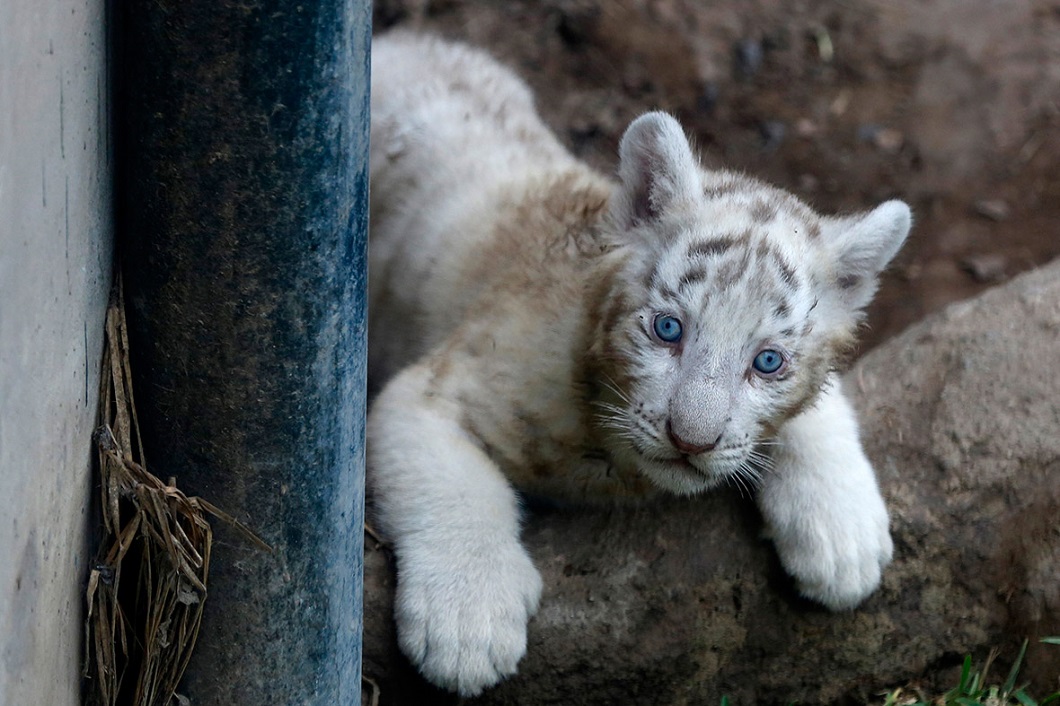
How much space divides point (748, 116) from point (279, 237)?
5.19m

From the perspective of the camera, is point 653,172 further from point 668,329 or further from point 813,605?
point 813,605

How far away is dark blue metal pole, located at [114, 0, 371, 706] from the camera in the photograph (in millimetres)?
2645

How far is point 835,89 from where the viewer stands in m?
7.64

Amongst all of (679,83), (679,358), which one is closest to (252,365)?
(679,358)

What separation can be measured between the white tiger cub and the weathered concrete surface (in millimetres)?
1204

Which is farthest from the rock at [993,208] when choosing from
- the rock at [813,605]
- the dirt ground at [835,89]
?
the rock at [813,605]

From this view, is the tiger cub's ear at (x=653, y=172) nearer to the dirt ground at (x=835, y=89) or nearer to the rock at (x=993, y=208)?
the dirt ground at (x=835, y=89)

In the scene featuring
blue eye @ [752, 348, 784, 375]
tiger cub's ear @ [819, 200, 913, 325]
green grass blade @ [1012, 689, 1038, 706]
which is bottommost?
green grass blade @ [1012, 689, 1038, 706]

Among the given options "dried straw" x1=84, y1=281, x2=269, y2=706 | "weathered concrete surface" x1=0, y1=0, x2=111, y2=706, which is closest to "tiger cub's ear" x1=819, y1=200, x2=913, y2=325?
"dried straw" x1=84, y1=281, x2=269, y2=706

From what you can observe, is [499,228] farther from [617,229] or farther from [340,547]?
[340,547]

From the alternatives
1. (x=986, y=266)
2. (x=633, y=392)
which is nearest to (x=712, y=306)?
(x=633, y=392)

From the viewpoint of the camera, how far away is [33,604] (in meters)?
2.47

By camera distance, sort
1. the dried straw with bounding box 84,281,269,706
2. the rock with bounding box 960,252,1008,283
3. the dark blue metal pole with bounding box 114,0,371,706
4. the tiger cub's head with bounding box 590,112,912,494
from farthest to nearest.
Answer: the rock with bounding box 960,252,1008,283 → the tiger cub's head with bounding box 590,112,912,494 → the dried straw with bounding box 84,281,269,706 → the dark blue metal pole with bounding box 114,0,371,706

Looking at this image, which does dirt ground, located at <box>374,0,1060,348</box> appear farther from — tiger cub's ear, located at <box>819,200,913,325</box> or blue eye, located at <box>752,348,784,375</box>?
blue eye, located at <box>752,348,784,375</box>
